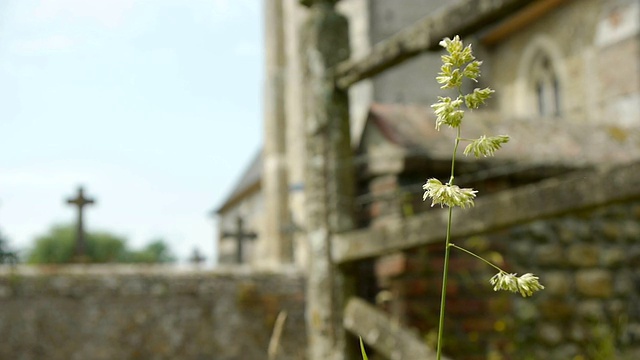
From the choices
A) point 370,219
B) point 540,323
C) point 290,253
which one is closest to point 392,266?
point 370,219

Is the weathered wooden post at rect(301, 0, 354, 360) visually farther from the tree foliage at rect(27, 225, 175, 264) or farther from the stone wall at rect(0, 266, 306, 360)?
the tree foliage at rect(27, 225, 175, 264)

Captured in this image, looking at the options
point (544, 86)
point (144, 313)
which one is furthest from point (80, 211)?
point (544, 86)

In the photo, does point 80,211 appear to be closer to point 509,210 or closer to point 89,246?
point 509,210

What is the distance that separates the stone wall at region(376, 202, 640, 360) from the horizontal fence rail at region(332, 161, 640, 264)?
33 centimetres

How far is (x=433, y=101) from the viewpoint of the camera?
11.9m

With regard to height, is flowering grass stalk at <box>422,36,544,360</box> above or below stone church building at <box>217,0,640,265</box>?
below

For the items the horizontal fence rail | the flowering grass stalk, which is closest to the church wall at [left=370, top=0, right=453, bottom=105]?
the horizontal fence rail

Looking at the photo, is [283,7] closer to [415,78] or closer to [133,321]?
[415,78]

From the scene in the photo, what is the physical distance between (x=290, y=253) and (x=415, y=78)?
439 centimetres

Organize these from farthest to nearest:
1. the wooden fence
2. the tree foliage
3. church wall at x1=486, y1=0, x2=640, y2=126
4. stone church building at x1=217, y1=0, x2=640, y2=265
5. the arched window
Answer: the tree foliage
the arched window
church wall at x1=486, y1=0, x2=640, y2=126
stone church building at x1=217, y1=0, x2=640, y2=265
the wooden fence

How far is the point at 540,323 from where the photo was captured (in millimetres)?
3271

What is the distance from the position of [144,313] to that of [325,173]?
210 cm

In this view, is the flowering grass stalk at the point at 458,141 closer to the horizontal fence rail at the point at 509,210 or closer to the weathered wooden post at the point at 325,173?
the horizontal fence rail at the point at 509,210

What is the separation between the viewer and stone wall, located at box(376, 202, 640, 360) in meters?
3.09
